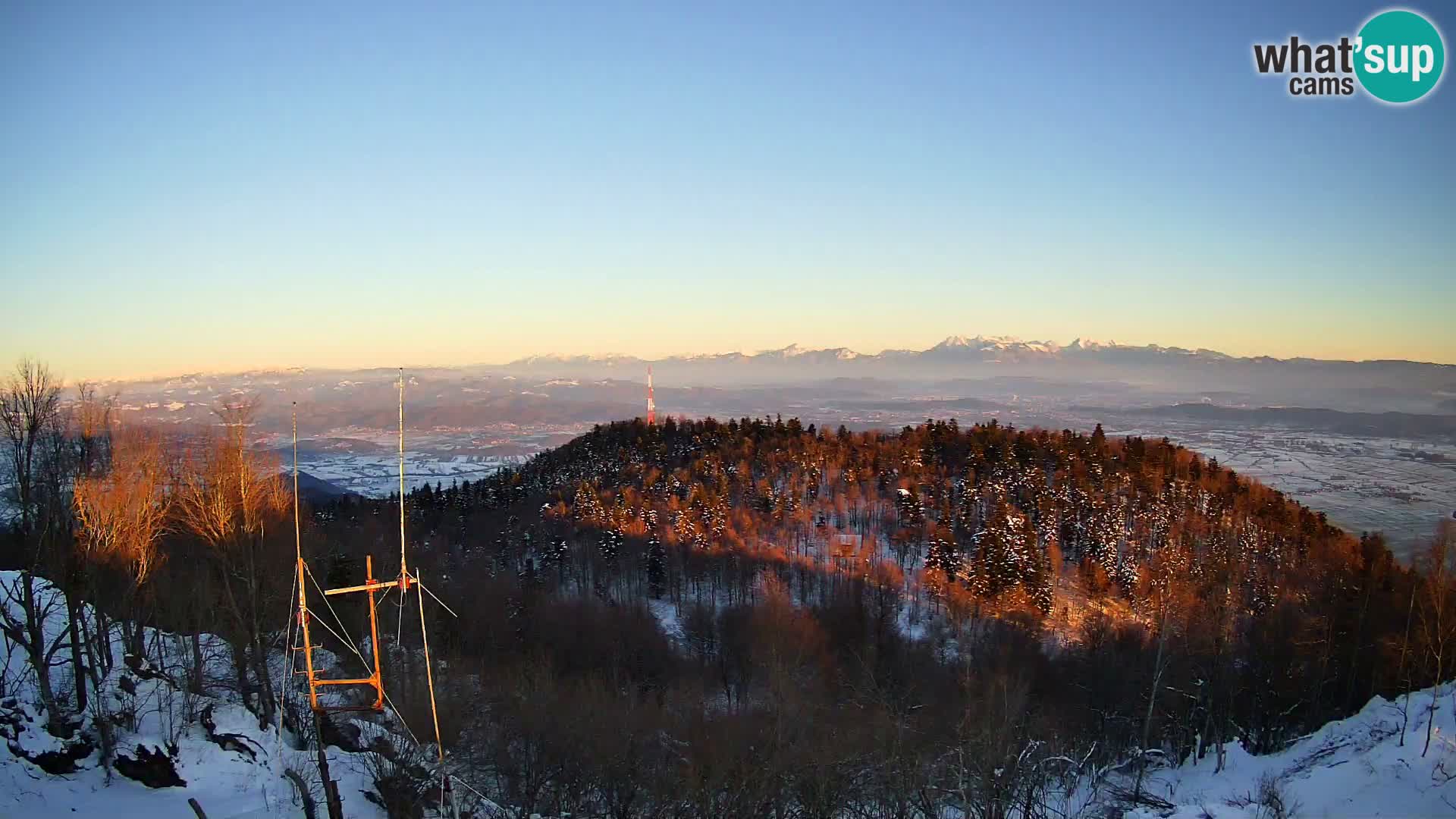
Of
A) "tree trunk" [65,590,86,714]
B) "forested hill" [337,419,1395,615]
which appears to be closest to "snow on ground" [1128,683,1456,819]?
"forested hill" [337,419,1395,615]

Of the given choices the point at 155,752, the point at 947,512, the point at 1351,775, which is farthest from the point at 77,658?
the point at 947,512

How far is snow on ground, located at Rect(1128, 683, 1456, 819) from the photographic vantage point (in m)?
21.6

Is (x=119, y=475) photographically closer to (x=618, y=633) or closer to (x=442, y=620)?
(x=442, y=620)

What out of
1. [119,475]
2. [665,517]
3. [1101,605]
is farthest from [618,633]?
[1101,605]

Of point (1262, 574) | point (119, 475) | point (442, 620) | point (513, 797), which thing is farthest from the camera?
point (1262, 574)

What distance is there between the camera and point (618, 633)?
4872 centimetres

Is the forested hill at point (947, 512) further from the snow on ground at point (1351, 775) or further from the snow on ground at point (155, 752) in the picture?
the snow on ground at point (155, 752)

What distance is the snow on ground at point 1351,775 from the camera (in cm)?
2156

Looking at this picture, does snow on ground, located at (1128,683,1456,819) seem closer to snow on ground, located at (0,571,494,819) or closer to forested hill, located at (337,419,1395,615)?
forested hill, located at (337,419,1395,615)

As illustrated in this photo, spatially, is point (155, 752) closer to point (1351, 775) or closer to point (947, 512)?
point (1351, 775)

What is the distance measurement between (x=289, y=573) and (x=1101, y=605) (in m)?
53.5

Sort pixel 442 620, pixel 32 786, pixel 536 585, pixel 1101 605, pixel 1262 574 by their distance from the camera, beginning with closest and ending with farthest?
1. pixel 32 786
2. pixel 442 620
3. pixel 1262 574
4. pixel 1101 605
5. pixel 536 585

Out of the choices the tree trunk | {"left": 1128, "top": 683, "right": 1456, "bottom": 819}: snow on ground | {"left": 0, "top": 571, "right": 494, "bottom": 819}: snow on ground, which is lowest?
{"left": 1128, "top": 683, "right": 1456, "bottom": 819}: snow on ground

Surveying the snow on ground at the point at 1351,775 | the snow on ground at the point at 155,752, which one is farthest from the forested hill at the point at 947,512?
the snow on ground at the point at 155,752
